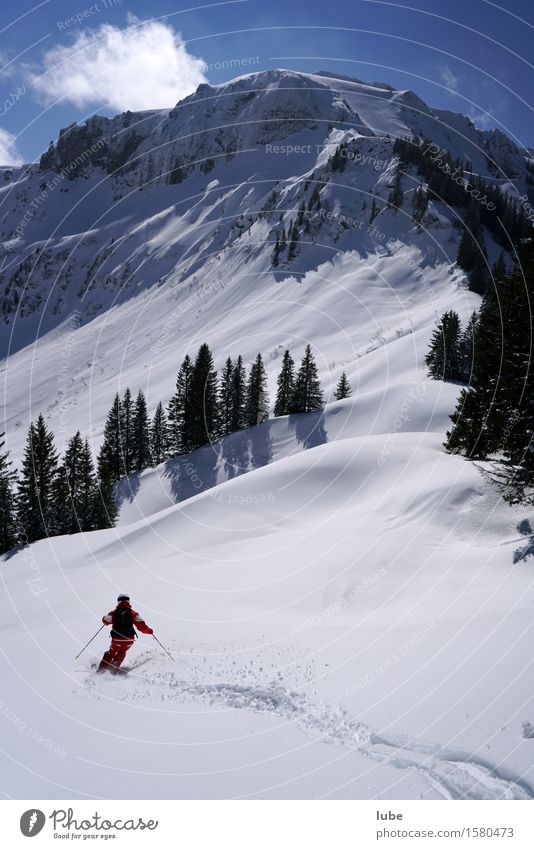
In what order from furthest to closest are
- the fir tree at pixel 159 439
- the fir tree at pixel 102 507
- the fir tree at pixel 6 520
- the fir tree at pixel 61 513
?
the fir tree at pixel 159 439, the fir tree at pixel 61 513, the fir tree at pixel 102 507, the fir tree at pixel 6 520

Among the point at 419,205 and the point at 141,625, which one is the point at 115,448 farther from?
the point at 419,205

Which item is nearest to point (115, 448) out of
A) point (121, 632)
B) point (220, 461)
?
point (220, 461)

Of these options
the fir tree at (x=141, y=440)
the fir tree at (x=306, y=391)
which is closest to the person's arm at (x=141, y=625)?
the fir tree at (x=306, y=391)

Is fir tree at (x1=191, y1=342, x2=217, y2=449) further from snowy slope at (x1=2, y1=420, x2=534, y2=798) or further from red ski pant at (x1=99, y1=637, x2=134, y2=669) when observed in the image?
red ski pant at (x1=99, y1=637, x2=134, y2=669)

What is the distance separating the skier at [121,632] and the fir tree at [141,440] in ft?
169

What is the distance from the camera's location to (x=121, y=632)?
10445 mm

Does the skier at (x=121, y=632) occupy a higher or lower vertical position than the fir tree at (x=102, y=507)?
lower

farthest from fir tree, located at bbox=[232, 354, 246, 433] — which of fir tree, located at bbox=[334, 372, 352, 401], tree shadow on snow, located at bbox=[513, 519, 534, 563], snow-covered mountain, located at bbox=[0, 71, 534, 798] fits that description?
tree shadow on snow, located at bbox=[513, 519, 534, 563]

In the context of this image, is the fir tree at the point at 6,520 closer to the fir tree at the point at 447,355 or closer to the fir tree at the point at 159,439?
the fir tree at the point at 159,439

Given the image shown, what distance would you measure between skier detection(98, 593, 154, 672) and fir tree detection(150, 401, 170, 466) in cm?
5242

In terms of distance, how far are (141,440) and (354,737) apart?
56.8 m

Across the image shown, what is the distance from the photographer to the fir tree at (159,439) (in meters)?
63.0

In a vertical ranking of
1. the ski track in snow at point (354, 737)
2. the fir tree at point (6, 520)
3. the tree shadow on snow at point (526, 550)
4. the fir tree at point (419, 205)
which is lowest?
the ski track in snow at point (354, 737)

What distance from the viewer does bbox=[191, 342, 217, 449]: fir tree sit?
197 ft
